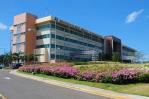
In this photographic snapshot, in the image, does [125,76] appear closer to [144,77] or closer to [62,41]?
[144,77]

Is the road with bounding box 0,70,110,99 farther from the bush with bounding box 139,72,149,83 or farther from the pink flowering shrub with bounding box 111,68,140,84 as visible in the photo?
the bush with bounding box 139,72,149,83

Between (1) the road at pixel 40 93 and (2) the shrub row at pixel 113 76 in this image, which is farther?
(2) the shrub row at pixel 113 76

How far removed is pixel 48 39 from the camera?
84.2 meters

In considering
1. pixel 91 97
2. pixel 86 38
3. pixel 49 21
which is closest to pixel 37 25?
pixel 49 21

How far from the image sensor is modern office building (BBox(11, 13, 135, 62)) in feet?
277

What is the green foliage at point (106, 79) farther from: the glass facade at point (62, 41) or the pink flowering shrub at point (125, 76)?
the glass facade at point (62, 41)

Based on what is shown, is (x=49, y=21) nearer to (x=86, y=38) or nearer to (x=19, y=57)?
(x=19, y=57)

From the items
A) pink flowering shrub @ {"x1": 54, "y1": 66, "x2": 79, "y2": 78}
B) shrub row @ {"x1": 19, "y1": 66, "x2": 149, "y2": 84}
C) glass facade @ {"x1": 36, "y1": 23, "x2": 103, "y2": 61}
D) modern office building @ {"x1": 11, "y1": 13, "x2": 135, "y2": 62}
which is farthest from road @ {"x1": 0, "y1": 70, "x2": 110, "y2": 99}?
glass facade @ {"x1": 36, "y1": 23, "x2": 103, "y2": 61}

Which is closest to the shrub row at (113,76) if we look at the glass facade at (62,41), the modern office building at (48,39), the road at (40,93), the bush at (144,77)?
the bush at (144,77)

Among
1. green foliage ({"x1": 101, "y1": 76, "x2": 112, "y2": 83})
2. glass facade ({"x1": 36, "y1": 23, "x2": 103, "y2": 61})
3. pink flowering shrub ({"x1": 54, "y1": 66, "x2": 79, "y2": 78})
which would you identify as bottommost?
green foliage ({"x1": 101, "y1": 76, "x2": 112, "y2": 83})

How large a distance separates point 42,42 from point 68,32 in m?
10.4

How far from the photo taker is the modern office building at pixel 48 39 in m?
84.4

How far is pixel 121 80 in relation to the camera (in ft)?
77.7

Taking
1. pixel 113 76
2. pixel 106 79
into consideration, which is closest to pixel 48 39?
pixel 106 79
